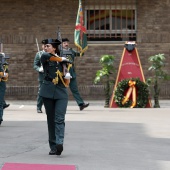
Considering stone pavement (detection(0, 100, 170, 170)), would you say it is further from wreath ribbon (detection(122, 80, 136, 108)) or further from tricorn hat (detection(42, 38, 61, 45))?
wreath ribbon (detection(122, 80, 136, 108))

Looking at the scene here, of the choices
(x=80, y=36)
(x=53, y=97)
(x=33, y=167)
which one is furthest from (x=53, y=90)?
(x=80, y=36)

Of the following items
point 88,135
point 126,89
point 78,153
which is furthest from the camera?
point 126,89

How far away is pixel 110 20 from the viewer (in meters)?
24.9

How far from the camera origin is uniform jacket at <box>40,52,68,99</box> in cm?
1069

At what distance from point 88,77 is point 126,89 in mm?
3267

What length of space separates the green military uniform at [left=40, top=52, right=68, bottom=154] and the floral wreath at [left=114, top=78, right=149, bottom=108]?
10556mm

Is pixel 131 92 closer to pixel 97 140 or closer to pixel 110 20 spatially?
pixel 110 20

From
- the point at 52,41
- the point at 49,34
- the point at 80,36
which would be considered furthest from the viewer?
the point at 49,34

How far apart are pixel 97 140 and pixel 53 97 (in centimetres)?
199

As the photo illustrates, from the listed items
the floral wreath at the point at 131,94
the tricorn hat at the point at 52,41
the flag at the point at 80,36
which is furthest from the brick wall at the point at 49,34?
the tricorn hat at the point at 52,41

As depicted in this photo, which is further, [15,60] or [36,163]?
[15,60]

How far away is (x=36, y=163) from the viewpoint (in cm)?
957

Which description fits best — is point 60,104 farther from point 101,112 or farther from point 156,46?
point 156,46

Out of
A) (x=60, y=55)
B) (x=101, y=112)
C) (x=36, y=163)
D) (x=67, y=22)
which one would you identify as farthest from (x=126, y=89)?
(x=36, y=163)
